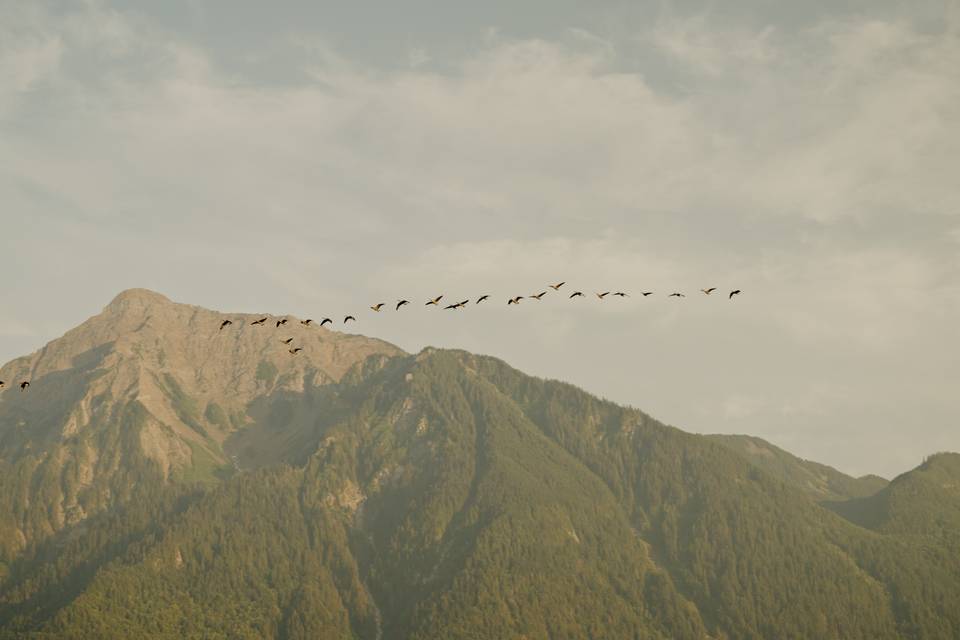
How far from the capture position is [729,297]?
115125 millimetres

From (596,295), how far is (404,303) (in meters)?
27.9

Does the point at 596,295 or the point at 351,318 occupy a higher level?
the point at 596,295

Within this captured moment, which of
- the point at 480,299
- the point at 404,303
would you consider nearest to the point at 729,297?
the point at 480,299

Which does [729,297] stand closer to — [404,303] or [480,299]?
[480,299]

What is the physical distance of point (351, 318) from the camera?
10231 centimetres

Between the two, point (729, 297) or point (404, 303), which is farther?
point (729, 297)

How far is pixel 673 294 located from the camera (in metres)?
114

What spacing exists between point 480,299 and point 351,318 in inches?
638

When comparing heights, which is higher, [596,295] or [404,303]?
[596,295]

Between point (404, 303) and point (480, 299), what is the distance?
382 inches

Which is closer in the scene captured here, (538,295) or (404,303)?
(404,303)

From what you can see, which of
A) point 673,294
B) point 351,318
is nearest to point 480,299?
point 351,318

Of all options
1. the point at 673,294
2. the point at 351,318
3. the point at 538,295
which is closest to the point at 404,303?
the point at 351,318

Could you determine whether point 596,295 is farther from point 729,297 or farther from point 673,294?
point 729,297
